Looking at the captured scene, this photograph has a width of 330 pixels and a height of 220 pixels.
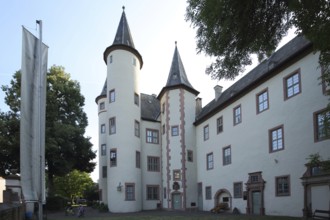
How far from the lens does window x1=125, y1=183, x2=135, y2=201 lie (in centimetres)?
3347

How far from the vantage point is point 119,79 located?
35.5m

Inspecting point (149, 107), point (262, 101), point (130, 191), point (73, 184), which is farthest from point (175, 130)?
point (73, 184)

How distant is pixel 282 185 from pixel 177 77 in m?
18.5

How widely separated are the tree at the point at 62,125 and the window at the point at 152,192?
287 inches

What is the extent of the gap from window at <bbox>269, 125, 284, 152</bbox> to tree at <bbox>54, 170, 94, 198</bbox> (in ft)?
161

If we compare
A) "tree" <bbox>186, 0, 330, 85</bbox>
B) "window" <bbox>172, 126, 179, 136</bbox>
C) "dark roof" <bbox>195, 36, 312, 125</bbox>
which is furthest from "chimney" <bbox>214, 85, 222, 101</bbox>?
"tree" <bbox>186, 0, 330, 85</bbox>

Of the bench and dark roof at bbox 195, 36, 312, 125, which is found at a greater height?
dark roof at bbox 195, 36, 312, 125

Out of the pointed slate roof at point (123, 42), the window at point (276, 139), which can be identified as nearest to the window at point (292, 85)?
the window at point (276, 139)

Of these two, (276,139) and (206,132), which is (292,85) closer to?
(276,139)

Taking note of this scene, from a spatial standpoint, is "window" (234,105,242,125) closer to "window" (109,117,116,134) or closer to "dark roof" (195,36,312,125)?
"dark roof" (195,36,312,125)

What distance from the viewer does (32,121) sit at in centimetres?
1104

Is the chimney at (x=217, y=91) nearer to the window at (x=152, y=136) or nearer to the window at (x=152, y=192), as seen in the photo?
the window at (x=152, y=136)

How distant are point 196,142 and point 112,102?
910 cm

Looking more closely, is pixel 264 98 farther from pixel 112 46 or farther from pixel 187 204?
pixel 112 46
